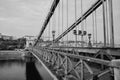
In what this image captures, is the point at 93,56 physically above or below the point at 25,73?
above

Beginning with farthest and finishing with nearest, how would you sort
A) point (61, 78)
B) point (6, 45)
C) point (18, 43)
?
point (18, 43)
point (6, 45)
point (61, 78)

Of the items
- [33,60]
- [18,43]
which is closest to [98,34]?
[33,60]

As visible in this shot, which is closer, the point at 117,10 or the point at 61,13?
the point at 117,10

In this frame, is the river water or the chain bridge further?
the river water

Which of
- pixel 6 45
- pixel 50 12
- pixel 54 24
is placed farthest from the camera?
pixel 6 45

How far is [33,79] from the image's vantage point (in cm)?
1750

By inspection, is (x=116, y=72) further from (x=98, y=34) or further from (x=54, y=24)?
(x=54, y=24)

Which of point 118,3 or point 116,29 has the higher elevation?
point 118,3

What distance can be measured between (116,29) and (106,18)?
0.75 m

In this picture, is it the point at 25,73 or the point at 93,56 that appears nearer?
the point at 93,56

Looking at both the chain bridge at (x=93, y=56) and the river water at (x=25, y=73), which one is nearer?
the chain bridge at (x=93, y=56)

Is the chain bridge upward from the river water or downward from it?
upward

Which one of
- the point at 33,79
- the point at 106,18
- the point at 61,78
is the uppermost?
the point at 106,18

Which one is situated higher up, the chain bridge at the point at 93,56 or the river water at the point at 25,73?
the chain bridge at the point at 93,56
